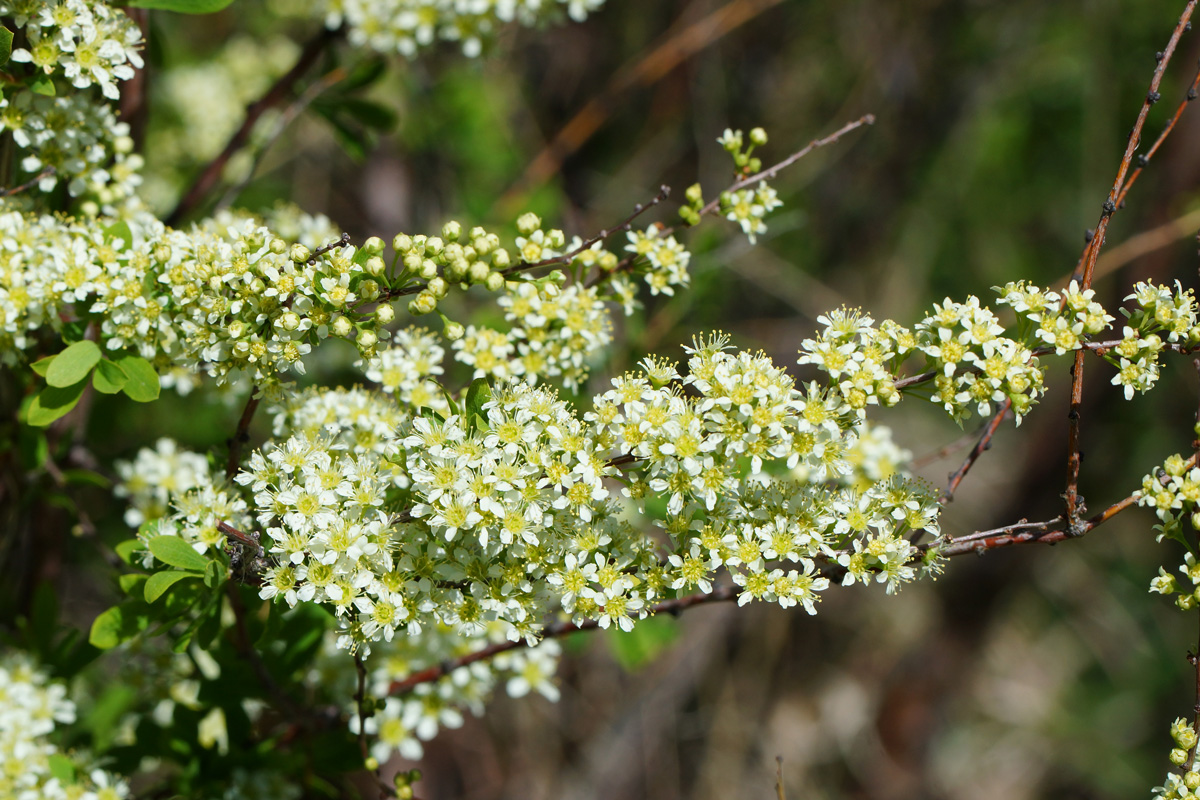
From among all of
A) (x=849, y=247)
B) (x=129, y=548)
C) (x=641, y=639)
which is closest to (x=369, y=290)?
(x=129, y=548)

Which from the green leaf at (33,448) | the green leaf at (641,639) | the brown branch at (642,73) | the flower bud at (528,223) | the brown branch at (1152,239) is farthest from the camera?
the brown branch at (642,73)

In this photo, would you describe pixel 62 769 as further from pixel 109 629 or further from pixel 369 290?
pixel 369 290

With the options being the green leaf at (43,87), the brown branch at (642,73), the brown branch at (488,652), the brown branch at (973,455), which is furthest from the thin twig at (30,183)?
the brown branch at (642,73)

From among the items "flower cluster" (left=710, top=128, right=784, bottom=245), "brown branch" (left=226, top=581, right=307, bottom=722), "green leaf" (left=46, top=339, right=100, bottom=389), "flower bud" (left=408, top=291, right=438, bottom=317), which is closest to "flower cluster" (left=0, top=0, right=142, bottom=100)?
"green leaf" (left=46, top=339, right=100, bottom=389)

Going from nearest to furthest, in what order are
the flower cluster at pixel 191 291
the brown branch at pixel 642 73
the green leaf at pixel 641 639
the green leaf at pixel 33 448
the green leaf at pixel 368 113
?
the flower cluster at pixel 191 291
the green leaf at pixel 33 448
the green leaf at pixel 368 113
the green leaf at pixel 641 639
the brown branch at pixel 642 73

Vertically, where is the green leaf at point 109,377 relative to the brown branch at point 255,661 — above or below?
above

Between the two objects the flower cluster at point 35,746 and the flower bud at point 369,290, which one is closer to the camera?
the flower bud at point 369,290

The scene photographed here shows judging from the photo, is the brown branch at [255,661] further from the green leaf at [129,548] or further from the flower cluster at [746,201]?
the flower cluster at [746,201]
